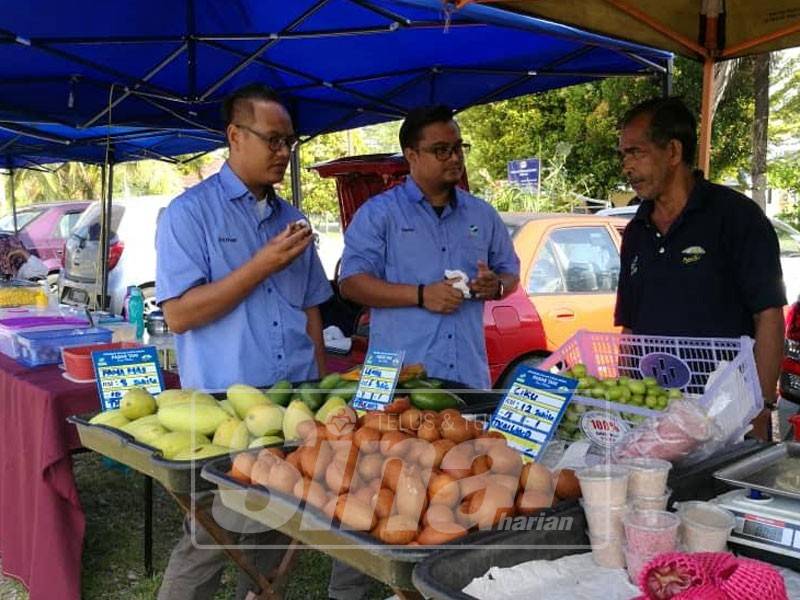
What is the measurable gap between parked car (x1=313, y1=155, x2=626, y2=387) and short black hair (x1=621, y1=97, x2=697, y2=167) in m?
2.21

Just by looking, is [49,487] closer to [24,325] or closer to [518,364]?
[24,325]

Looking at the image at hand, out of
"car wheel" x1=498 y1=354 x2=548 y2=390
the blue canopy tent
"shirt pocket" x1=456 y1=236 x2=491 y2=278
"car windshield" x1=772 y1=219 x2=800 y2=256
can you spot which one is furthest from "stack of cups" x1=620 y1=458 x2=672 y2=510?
"car windshield" x1=772 y1=219 x2=800 y2=256

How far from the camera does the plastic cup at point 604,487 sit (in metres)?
1.37

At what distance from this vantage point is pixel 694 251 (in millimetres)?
2633

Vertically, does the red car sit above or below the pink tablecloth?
above

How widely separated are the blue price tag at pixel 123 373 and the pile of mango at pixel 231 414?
22 centimetres

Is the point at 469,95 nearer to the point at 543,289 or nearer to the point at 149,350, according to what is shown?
the point at 543,289

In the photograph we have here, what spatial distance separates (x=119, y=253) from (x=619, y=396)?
→ 7.21 metres

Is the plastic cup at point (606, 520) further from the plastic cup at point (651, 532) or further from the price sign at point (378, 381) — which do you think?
the price sign at point (378, 381)

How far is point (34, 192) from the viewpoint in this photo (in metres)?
24.0

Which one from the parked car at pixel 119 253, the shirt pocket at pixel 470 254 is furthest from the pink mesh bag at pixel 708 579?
the parked car at pixel 119 253

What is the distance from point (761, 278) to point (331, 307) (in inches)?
126

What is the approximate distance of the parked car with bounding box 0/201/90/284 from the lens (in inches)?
444

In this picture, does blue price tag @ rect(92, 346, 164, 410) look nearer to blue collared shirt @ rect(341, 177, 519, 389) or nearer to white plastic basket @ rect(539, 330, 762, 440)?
blue collared shirt @ rect(341, 177, 519, 389)
